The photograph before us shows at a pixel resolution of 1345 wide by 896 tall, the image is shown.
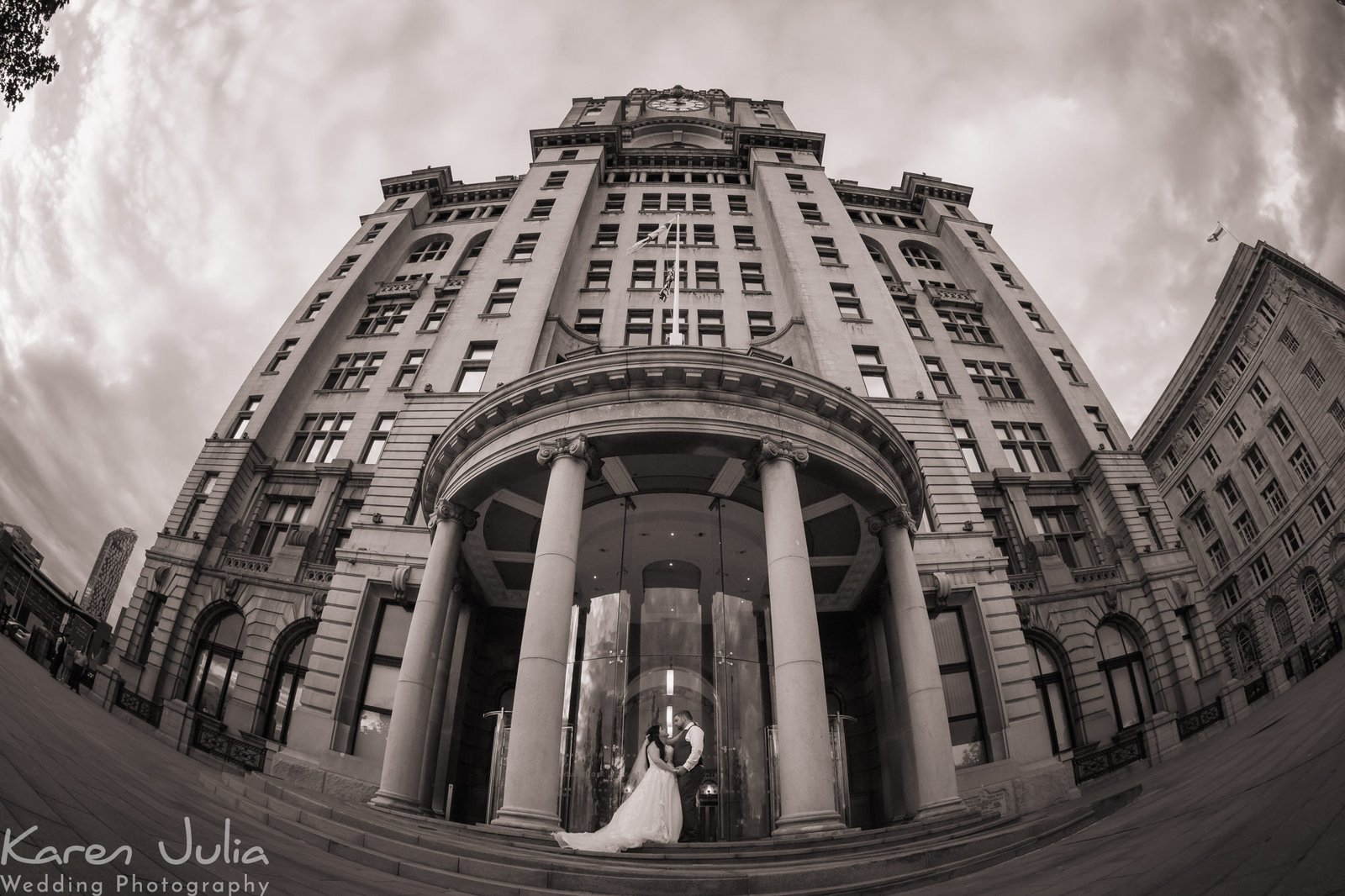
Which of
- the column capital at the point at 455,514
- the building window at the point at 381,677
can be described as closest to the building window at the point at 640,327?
the column capital at the point at 455,514

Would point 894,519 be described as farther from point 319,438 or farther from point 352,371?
point 352,371

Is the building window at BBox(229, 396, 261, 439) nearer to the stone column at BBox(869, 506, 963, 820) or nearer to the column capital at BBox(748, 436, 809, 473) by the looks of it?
the column capital at BBox(748, 436, 809, 473)

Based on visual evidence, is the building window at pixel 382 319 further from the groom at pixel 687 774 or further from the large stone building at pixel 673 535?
the groom at pixel 687 774

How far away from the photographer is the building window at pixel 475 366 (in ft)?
94.0

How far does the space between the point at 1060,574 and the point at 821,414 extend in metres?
17.2

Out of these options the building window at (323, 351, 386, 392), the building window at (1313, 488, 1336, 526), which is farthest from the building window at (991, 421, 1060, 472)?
the building window at (323, 351, 386, 392)

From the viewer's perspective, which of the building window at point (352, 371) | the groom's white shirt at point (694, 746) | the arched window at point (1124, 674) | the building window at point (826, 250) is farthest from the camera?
the building window at point (826, 250)

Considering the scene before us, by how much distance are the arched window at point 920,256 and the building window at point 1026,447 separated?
16092 mm

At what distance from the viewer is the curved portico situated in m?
12.0

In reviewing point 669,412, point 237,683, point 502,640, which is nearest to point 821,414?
point 669,412

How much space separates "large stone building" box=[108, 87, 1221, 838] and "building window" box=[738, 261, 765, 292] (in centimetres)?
25

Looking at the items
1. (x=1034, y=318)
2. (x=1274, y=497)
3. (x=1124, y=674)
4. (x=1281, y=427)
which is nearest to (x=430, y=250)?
(x=1034, y=318)

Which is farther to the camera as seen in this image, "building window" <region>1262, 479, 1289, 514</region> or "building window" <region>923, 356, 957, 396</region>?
"building window" <region>1262, 479, 1289, 514</region>

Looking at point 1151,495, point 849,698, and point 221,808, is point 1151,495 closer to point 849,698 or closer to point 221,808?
point 849,698
